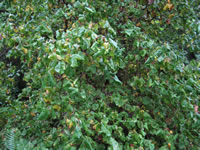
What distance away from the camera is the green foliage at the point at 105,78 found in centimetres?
171

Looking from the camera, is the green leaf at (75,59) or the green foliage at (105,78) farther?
the green foliage at (105,78)

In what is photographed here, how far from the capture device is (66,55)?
1544mm

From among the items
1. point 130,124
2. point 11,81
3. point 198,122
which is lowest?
point 11,81

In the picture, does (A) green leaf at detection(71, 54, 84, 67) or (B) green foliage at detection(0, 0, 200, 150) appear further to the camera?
(B) green foliage at detection(0, 0, 200, 150)

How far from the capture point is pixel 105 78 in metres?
2.20

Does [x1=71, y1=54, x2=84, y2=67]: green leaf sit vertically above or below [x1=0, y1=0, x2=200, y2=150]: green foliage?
above

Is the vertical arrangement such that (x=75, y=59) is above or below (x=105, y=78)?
above

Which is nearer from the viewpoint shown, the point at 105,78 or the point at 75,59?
the point at 75,59

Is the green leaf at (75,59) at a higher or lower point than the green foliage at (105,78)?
higher

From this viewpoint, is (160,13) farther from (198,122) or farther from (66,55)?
(66,55)

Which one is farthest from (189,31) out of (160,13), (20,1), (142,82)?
(20,1)

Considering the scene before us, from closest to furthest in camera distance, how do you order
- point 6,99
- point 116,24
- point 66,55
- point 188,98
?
point 66,55 < point 188,98 < point 116,24 < point 6,99

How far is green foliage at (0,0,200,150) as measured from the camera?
1.71 m

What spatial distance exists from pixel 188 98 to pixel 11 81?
264cm
